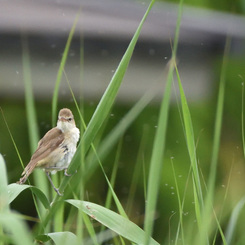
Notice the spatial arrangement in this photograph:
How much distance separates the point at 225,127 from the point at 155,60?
0.42 m

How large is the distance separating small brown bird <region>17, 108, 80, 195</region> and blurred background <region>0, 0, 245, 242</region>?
3.27 ft

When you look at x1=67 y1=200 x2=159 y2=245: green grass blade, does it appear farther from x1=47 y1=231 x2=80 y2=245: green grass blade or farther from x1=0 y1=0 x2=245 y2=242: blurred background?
x1=0 y1=0 x2=245 y2=242: blurred background

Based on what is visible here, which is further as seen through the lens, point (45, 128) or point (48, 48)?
point (48, 48)

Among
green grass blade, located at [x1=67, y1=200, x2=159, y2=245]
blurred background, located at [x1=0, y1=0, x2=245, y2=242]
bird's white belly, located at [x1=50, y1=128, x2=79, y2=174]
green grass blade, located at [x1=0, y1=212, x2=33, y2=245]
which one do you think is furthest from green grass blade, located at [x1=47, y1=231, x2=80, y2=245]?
blurred background, located at [x1=0, y1=0, x2=245, y2=242]

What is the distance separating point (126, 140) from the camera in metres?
3.01

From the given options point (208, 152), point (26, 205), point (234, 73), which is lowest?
point (26, 205)

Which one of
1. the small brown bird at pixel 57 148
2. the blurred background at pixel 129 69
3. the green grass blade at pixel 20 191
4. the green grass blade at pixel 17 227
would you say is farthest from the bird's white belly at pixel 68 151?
the blurred background at pixel 129 69

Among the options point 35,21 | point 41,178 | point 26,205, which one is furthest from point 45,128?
point 41,178

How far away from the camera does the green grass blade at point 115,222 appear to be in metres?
1.47

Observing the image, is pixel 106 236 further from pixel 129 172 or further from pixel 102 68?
pixel 102 68

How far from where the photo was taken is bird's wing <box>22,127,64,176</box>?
5.24ft

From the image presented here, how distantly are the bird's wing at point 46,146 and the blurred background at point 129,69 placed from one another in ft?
3.31

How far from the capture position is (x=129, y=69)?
3.25m

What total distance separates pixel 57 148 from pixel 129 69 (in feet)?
5.44
